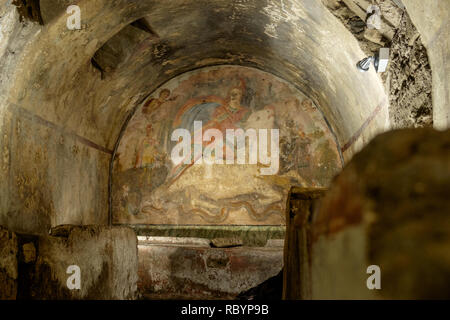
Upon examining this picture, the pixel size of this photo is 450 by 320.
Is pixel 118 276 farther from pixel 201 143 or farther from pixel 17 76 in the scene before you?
pixel 201 143

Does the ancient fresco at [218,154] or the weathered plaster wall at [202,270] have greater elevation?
the ancient fresco at [218,154]

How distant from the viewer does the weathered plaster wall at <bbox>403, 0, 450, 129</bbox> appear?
2.77m

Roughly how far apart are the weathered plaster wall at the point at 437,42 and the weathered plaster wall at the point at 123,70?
148 cm

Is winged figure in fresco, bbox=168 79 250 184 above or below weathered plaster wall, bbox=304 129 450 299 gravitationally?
above

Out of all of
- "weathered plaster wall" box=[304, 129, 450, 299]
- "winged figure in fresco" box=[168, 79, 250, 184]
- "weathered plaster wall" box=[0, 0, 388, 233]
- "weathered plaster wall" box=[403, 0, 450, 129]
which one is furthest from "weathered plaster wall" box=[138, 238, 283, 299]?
"weathered plaster wall" box=[304, 129, 450, 299]

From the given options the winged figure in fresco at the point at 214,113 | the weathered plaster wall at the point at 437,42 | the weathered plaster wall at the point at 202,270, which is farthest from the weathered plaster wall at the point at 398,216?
the winged figure in fresco at the point at 214,113

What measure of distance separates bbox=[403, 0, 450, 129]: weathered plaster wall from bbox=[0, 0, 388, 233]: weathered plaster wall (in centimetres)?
148

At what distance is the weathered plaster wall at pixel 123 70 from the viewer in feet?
15.6

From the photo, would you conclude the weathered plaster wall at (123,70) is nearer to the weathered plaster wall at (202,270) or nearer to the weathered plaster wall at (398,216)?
the weathered plaster wall at (202,270)

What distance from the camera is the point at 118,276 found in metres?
4.62

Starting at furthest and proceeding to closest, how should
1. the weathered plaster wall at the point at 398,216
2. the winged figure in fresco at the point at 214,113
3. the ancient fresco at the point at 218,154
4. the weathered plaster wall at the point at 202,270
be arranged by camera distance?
1. the winged figure in fresco at the point at 214,113
2. the ancient fresco at the point at 218,154
3. the weathered plaster wall at the point at 202,270
4. the weathered plaster wall at the point at 398,216

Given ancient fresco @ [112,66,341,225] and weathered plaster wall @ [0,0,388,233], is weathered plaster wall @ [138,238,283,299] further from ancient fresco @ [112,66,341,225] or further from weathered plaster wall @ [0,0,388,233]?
ancient fresco @ [112,66,341,225]

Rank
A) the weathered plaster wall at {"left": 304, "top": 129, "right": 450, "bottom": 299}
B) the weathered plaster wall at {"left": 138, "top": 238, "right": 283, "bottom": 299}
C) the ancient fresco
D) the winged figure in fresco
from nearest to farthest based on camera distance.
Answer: the weathered plaster wall at {"left": 304, "top": 129, "right": 450, "bottom": 299} → the weathered plaster wall at {"left": 138, "top": 238, "right": 283, "bottom": 299} → the ancient fresco → the winged figure in fresco
